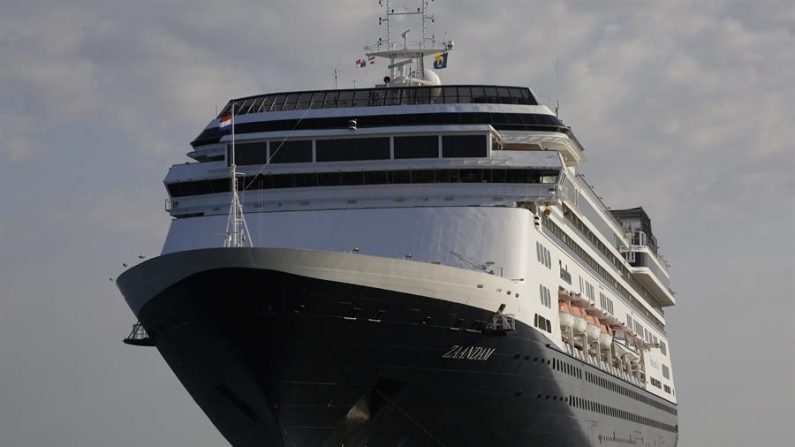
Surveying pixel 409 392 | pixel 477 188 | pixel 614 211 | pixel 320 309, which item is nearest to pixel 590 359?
pixel 477 188

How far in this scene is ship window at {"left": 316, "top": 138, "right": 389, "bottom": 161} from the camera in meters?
40.1

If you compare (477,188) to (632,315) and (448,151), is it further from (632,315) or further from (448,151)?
(632,315)

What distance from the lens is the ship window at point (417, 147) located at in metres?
39.9

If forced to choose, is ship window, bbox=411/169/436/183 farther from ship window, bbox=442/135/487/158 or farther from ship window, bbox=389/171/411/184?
ship window, bbox=442/135/487/158

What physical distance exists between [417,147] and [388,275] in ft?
29.7

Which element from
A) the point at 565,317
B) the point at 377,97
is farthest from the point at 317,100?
the point at 565,317

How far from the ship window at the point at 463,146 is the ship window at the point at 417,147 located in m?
0.30

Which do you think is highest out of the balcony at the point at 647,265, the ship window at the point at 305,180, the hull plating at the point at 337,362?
the balcony at the point at 647,265

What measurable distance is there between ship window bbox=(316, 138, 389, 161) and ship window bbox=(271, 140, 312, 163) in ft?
1.11

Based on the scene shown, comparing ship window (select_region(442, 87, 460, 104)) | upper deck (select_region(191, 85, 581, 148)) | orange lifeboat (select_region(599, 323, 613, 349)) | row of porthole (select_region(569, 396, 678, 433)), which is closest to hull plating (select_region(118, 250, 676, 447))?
row of porthole (select_region(569, 396, 678, 433))

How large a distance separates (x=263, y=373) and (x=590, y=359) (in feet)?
54.9

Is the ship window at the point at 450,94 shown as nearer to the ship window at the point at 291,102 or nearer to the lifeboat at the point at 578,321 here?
the ship window at the point at 291,102

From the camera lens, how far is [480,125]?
4028 centimetres

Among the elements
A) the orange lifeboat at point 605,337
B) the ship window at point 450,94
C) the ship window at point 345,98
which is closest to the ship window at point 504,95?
the ship window at point 450,94
